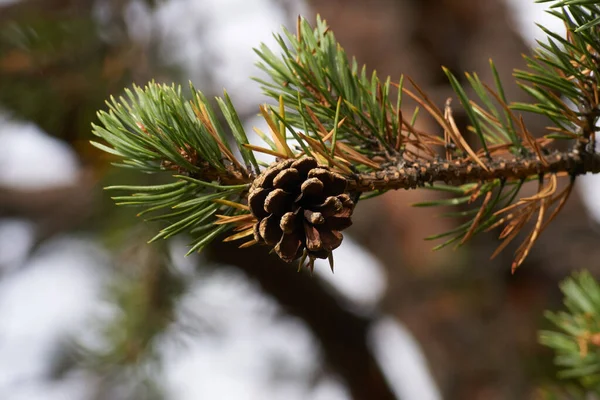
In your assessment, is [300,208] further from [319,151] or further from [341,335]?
[341,335]

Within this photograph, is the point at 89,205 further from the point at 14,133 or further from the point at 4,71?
the point at 4,71

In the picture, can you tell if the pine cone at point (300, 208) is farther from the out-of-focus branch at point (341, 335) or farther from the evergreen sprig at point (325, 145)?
the out-of-focus branch at point (341, 335)

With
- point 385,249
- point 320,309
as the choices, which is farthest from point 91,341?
point 385,249

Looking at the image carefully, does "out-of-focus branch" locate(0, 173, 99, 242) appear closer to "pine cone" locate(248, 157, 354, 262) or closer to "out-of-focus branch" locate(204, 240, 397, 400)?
"out-of-focus branch" locate(204, 240, 397, 400)

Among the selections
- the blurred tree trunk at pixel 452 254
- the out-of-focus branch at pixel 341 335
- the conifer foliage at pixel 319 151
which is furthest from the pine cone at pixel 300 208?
the out-of-focus branch at pixel 341 335

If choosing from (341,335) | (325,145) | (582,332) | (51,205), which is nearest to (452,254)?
(341,335)

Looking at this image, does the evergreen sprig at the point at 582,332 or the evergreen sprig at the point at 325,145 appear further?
the evergreen sprig at the point at 582,332
